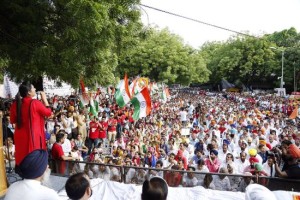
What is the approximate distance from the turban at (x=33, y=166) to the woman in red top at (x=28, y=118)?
1.97 metres

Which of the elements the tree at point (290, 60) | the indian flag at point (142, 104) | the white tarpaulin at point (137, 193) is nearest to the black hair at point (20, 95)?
the white tarpaulin at point (137, 193)

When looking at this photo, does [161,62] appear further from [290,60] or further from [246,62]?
[290,60]

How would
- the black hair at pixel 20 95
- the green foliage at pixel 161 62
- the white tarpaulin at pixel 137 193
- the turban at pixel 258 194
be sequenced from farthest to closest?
the green foliage at pixel 161 62 < the white tarpaulin at pixel 137 193 < the black hair at pixel 20 95 < the turban at pixel 258 194

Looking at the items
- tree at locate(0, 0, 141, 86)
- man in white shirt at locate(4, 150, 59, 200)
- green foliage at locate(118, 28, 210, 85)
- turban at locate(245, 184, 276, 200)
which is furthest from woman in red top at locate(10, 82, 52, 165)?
green foliage at locate(118, 28, 210, 85)

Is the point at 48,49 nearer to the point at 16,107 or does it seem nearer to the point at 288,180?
the point at 16,107

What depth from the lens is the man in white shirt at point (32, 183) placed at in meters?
2.44

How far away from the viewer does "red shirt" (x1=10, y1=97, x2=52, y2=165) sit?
443cm

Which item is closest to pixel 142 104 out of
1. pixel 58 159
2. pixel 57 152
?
pixel 57 152

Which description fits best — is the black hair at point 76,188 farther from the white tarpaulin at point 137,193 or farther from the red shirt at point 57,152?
the red shirt at point 57,152

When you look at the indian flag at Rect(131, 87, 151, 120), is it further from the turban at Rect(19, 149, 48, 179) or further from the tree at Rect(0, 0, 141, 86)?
the turban at Rect(19, 149, 48, 179)

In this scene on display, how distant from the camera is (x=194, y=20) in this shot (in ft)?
22.6

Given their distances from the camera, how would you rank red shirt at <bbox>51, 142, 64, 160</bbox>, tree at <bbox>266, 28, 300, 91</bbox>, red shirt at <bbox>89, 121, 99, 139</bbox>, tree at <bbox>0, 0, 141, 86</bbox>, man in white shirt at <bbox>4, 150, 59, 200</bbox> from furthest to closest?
tree at <bbox>266, 28, 300, 91</bbox>, red shirt at <bbox>89, 121, 99, 139</bbox>, red shirt at <bbox>51, 142, 64, 160</bbox>, tree at <bbox>0, 0, 141, 86</bbox>, man in white shirt at <bbox>4, 150, 59, 200</bbox>

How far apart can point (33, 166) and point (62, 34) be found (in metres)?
4.86

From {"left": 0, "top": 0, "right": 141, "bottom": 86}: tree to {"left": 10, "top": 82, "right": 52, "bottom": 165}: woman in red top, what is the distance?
6.79 ft
